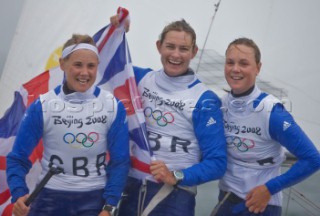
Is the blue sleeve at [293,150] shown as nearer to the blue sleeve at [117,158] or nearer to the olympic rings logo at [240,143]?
the olympic rings logo at [240,143]

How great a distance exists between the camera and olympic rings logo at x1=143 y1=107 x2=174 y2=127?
183cm

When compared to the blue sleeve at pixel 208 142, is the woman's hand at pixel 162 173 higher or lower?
lower

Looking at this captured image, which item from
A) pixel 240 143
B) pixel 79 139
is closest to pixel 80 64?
pixel 79 139

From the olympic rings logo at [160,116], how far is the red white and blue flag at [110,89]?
0.03m

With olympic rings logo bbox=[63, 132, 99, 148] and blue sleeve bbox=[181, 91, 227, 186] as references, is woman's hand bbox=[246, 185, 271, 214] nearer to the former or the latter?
blue sleeve bbox=[181, 91, 227, 186]

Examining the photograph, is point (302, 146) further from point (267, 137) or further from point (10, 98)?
point (10, 98)

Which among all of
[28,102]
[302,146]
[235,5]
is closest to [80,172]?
[28,102]

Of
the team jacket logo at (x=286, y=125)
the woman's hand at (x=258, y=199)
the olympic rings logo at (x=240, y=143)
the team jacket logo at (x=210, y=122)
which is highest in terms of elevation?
the team jacket logo at (x=286, y=125)

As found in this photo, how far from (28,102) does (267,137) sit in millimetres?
1142

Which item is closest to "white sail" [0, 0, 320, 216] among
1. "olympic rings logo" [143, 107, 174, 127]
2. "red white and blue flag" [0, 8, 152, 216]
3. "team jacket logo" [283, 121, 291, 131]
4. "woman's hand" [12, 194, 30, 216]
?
"red white and blue flag" [0, 8, 152, 216]

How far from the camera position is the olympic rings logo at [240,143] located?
1.78m

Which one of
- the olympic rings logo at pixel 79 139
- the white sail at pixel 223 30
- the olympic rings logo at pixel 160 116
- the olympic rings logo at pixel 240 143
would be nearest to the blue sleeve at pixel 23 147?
the olympic rings logo at pixel 79 139

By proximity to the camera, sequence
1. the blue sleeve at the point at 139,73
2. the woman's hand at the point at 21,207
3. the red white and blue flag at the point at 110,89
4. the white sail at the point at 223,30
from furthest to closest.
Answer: the white sail at the point at 223,30 → the blue sleeve at the point at 139,73 → the red white and blue flag at the point at 110,89 → the woman's hand at the point at 21,207

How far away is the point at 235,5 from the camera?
313 cm
